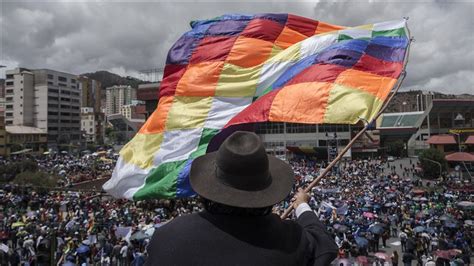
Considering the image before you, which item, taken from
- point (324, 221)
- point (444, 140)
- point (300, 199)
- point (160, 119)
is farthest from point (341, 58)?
point (444, 140)

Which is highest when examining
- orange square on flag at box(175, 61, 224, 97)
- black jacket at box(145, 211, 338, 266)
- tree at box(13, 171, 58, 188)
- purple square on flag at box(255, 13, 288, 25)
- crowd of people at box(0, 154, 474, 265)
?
purple square on flag at box(255, 13, 288, 25)

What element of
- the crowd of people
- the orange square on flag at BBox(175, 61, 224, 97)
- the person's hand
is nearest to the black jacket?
the person's hand

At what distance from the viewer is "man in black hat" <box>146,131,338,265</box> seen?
1.48 metres

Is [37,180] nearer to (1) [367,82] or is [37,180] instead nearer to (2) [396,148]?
(1) [367,82]

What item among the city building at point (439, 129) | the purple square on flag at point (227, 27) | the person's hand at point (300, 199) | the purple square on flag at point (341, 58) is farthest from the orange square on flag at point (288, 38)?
the city building at point (439, 129)

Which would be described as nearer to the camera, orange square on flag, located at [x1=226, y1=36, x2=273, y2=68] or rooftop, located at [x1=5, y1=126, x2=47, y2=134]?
orange square on flag, located at [x1=226, y1=36, x2=273, y2=68]

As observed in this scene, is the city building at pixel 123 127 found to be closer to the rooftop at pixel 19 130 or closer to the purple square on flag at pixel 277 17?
the rooftop at pixel 19 130

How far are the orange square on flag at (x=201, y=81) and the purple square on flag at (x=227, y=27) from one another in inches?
25.9

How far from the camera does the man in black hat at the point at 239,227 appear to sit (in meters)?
1.48

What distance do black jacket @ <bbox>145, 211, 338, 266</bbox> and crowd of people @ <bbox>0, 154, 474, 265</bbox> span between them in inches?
331

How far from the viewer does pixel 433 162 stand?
124ft

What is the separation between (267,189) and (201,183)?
0.94 ft

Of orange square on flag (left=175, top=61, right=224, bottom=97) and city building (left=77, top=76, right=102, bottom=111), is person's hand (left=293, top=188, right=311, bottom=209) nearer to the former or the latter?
orange square on flag (left=175, top=61, right=224, bottom=97)

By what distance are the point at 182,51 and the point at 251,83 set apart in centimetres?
157
